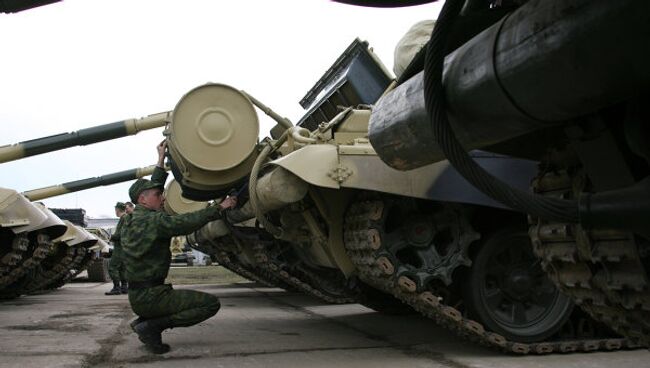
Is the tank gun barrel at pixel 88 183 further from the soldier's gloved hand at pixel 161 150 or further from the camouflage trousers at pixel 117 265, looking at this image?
the soldier's gloved hand at pixel 161 150

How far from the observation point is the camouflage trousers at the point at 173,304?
4.86m

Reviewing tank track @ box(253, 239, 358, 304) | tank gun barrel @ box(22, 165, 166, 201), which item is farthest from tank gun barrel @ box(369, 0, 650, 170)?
tank gun barrel @ box(22, 165, 166, 201)

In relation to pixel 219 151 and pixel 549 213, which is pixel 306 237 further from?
pixel 549 213

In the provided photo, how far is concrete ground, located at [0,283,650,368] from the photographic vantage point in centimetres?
441

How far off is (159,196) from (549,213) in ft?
12.9

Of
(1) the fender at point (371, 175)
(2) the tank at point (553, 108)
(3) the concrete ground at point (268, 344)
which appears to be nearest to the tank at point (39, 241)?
(3) the concrete ground at point (268, 344)

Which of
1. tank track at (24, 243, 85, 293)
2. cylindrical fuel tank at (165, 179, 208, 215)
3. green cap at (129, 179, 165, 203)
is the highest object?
green cap at (129, 179, 165, 203)

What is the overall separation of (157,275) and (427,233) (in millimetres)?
1966

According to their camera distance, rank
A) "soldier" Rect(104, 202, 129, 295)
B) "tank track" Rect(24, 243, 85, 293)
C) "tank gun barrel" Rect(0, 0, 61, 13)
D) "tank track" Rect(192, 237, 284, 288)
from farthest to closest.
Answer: "tank track" Rect(24, 243, 85, 293) < "soldier" Rect(104, 202, 129, 295) < "tank track" Rect(192, 237, 284, 288) < "tank gun barrel" Rect(0, 0, 61, 13)

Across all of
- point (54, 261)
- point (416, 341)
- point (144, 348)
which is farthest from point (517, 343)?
point (54, 261)

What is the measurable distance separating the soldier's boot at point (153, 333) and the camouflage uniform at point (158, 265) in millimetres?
38

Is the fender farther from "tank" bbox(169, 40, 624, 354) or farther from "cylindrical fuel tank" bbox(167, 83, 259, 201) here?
"cylindrical fuel tank" bbox(167, 83, 259, 201)

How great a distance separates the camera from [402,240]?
477 cm

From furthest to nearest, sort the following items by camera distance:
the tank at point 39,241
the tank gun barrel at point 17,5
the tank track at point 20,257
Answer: the tank track at point 20,257
the tank at point 39,241
the tank gun barrel at point 17,5
